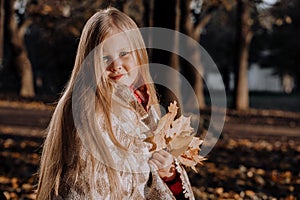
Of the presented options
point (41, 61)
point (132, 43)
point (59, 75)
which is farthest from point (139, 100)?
point (41, 61)

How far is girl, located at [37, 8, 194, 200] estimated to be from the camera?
2.74 meters

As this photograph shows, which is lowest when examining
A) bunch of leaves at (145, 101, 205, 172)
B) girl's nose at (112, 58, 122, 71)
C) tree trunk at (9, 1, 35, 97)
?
bunch of leaves at (145, 101, 205, 172)

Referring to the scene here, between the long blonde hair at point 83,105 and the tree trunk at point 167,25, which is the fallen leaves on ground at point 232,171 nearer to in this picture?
the tree trunk at point 167,25

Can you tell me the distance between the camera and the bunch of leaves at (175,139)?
286cm

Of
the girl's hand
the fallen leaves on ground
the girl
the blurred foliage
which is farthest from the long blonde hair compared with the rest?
the blurred foliage

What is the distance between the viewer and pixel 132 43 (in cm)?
294

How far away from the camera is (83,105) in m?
2.82

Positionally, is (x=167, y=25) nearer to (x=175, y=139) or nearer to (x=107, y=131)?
(x=175, y=139)

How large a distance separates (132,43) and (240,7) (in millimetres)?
20000

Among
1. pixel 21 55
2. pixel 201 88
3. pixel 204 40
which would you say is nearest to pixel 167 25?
pixel 201 88

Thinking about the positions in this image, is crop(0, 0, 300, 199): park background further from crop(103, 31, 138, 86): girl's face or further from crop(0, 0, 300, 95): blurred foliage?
crop(103, 31, 138, 86): girl's face

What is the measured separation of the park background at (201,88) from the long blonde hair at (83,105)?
69.9 inches

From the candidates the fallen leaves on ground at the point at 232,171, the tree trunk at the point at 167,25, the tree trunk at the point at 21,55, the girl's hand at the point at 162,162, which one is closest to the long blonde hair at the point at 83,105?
the girl's hand at the point at 162,162

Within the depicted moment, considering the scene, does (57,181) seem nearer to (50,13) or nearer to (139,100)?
(139,100)
